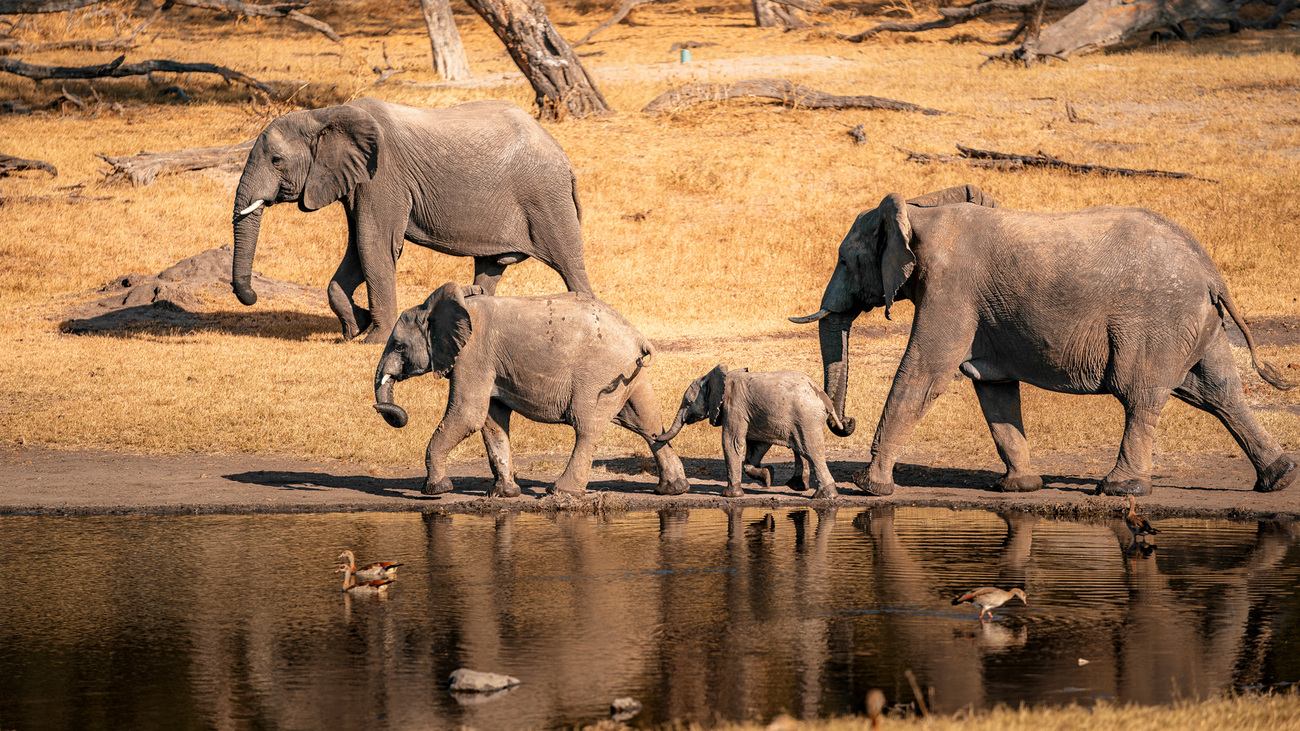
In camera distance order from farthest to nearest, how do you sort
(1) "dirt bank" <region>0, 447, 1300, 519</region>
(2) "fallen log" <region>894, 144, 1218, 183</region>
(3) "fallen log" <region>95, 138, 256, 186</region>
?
(3) "fallen log" <region>95, 138, 256, 186</region> → (2) "fallen log" <region>894, 144, 1218, 183</region> → (1) "dirt bank" <region>0, 447, 1300, 519</region>

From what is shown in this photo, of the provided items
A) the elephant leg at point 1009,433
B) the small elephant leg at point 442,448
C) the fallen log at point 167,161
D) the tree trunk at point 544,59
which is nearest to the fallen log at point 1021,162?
the tree trunk at point 544,59

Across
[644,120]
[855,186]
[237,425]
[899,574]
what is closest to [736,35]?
[644,120]

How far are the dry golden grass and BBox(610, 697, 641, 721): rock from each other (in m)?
0.47

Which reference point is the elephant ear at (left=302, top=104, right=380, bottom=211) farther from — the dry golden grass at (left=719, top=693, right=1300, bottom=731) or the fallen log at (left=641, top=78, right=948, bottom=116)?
the fallen log at (left=641, top=78, right=948, bottom=116)

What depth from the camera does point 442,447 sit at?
1105 centimetres

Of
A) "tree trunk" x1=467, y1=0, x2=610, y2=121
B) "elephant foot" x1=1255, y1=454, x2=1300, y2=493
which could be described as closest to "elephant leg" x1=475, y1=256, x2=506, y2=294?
"elephant foot" x1=1255, y1=454, x2=1300, y2=493

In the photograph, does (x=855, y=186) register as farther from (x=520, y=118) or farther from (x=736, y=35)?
(x=736, y=35)

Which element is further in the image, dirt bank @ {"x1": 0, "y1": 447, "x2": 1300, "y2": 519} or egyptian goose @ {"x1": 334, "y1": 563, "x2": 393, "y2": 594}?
dirt bank @ {"x1": 0, "y1": 447, "x2": 1300, "y2": 519}

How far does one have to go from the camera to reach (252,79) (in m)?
30.3

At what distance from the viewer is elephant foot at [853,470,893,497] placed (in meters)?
11.3

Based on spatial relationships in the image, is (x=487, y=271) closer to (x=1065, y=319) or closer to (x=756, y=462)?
(x=756, y=462)

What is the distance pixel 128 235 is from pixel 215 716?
1779cm

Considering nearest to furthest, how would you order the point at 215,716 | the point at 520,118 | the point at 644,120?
1. the point at 215,716
2. the point at 520,118
3. the point at 644,120

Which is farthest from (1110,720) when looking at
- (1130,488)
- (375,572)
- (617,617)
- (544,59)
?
(544,59)
